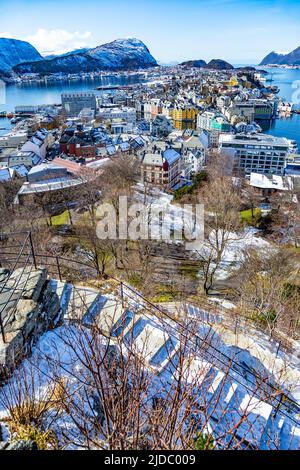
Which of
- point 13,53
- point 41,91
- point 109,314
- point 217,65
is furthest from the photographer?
point 217,65

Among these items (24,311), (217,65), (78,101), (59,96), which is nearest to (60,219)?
(24,311)

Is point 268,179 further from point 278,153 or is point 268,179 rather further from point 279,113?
point 279,113

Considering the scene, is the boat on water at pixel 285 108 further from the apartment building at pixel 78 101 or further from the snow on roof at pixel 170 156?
the snow on roof at pixel 170 156

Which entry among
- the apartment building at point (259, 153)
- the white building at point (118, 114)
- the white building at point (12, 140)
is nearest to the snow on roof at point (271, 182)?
the apartment building at point (259, 153)

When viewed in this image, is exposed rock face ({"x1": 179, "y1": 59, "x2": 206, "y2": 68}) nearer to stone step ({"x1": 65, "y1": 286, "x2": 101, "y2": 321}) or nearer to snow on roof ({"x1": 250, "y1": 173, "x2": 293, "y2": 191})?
snow on roof ({"x1": 250, "y1": 173, "x2": 293, "y2": 191})

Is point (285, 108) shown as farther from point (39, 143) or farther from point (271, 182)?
point (39, 143)
